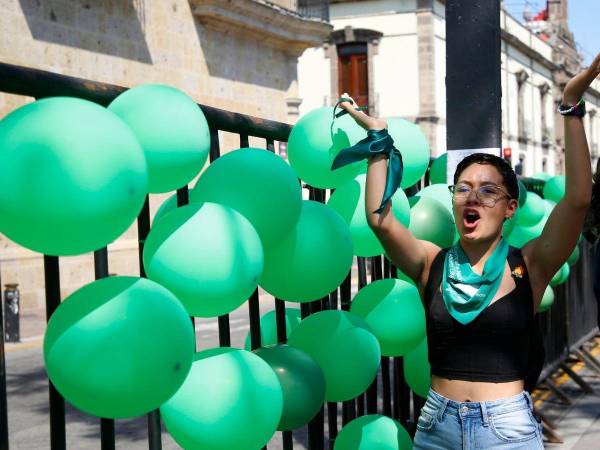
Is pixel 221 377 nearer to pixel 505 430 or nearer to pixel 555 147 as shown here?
pixel 505 430

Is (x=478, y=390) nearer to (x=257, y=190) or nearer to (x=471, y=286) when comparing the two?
(x=471, y=286)

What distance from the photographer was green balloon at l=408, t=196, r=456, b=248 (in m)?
3.68

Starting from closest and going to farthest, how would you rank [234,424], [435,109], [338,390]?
[234,424] → [338,390] → [435,109]

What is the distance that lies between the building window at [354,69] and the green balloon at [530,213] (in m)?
28.8

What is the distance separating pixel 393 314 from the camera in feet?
11.2

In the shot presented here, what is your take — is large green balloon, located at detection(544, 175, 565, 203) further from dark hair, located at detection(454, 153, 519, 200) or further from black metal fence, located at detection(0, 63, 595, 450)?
dark hair, located at detection(454, 153, 519, 200)

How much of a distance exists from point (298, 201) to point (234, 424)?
759 millimetres

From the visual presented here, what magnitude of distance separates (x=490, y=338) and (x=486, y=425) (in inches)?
10.3

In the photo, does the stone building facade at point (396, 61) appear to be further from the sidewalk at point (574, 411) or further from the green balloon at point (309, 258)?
the green balloon at point (309, 258)

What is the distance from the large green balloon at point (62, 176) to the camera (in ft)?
6.49

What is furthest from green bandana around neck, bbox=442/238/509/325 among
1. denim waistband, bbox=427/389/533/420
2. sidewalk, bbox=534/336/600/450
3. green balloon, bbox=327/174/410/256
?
sidewalk, bbox=534/336/600/450

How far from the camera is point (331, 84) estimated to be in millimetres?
34969

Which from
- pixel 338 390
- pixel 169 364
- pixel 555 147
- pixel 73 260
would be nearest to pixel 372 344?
pixel 338 390

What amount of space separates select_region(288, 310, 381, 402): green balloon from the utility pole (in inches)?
44.6
